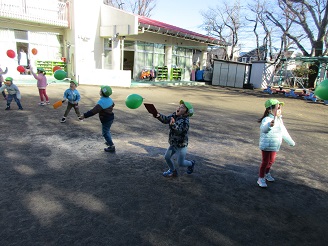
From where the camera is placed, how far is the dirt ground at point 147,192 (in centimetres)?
273

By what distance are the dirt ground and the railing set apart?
11.4 metres

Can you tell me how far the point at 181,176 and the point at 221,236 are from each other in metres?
1.54

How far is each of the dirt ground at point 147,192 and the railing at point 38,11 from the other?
1141 cm

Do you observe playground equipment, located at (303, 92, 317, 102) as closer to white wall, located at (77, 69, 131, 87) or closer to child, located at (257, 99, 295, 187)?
white wall, located at (77, 69, 131, 87)

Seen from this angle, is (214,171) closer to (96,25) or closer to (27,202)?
(27,202)

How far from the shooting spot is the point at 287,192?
388cm

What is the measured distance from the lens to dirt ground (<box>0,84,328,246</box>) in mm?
2732

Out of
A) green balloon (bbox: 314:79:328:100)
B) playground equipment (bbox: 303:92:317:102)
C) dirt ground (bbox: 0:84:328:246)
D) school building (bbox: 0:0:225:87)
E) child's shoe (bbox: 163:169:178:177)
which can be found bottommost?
dirt ground (bbox: 0:84:328:246)

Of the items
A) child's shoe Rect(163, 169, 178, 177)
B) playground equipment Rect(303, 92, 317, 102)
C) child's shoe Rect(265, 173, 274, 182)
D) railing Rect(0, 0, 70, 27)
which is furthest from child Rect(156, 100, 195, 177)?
playground equipment Rect(303, 92, 317, 102)

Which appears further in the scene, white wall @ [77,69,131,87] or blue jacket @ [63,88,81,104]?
white wall @ [77,69,131,87]

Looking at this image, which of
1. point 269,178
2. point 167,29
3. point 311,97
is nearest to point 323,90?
point 269,178

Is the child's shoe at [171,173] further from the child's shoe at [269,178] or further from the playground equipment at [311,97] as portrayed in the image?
the playground equipment at [311,97]

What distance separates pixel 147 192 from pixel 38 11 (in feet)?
53.8

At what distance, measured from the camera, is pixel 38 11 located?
15703mm
